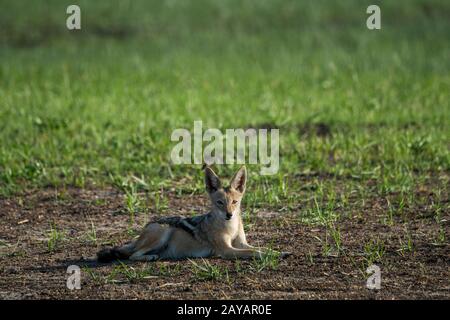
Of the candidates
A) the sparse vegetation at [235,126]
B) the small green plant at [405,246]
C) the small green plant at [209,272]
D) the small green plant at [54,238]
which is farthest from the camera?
the small green plant at [54,238]

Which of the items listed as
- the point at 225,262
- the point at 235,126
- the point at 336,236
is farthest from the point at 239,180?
the point at 235,126

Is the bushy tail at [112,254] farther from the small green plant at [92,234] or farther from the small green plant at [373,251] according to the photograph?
the small green plant at [373,251]

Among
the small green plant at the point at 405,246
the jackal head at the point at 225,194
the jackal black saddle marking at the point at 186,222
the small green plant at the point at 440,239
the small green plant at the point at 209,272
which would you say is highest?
the jackal head at the point at 225,194

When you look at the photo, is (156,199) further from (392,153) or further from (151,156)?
(392,153)

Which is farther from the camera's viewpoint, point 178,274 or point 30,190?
point 30,190

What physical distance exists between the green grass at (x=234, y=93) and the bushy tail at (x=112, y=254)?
162 cm

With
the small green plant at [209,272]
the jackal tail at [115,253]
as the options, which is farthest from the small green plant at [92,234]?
the small green plant at [209,272]

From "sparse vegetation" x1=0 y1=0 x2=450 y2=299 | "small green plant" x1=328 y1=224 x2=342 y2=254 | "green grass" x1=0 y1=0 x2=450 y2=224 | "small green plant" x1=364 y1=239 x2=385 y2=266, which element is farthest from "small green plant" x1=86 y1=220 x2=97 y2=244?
"small green plant" x1=364 y1=239 x2=385 y2=266

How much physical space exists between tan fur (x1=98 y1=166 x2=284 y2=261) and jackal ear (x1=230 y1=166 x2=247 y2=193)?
2 cm

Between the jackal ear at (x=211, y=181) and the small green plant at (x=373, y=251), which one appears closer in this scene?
the small green plant at (x=373, y=251)

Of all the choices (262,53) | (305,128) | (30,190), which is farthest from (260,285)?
(262,53)

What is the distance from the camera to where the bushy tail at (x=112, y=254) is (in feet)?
31.0

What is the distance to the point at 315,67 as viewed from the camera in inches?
828

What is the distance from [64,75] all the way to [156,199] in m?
9.34
